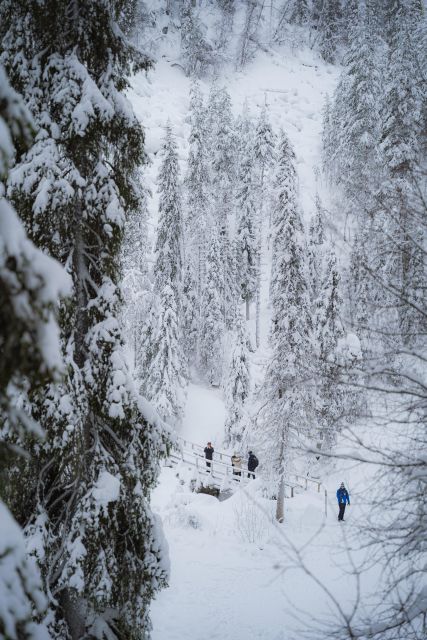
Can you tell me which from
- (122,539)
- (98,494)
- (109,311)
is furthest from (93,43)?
(122,539)

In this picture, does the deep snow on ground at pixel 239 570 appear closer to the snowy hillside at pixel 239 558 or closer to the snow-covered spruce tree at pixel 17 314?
the snowy hillside at pixel 239 558

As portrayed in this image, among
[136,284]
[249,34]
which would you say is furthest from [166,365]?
[249,34]

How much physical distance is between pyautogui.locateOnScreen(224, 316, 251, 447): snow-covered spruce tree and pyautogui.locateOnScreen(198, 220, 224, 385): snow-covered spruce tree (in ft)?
16.1

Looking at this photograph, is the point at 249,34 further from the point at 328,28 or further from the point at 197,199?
the point at 197,199

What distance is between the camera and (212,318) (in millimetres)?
30688

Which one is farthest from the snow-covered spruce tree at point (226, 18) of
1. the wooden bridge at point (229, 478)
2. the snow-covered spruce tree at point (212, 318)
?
the wooden bridge at point (229, 478)

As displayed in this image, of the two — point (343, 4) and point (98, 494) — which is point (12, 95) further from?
point (343, 4)

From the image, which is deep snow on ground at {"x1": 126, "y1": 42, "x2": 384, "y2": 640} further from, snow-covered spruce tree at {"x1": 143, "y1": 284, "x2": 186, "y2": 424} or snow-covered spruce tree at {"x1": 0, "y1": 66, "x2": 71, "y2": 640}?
snow-covered spruce tree at {"x1": 143, "y1": 284, "x2": 186, "y2": 424}

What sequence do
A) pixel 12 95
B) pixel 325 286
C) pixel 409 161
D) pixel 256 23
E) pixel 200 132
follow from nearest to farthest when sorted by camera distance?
1. pixel 12 95
2. pixel 409 161
3. pixel 325 286
4. pixel 200 132
5. pixel 256 23

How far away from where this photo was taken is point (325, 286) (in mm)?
21797

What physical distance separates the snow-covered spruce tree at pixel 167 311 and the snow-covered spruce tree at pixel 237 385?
3.08m

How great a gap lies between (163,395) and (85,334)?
1877cm

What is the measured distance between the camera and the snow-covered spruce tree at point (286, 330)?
48.9ft

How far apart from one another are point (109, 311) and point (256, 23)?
89.6 m
